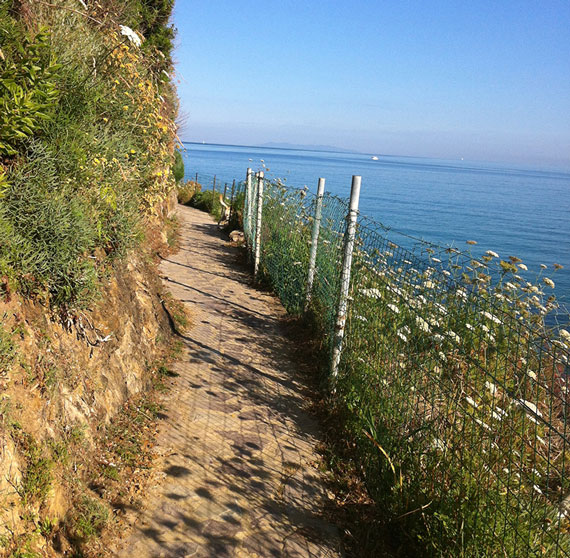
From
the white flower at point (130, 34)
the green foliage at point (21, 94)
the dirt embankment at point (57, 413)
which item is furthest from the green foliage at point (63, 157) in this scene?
the dirt embankment at point (57, 413)

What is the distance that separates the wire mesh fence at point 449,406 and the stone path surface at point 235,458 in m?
0.54

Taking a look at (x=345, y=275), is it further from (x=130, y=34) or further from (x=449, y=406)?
(x=130, y=34)

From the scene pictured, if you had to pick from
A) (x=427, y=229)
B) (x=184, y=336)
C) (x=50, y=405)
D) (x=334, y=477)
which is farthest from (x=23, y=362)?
(x=427, y=229)

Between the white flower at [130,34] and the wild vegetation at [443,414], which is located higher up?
the white flower at [130,34]

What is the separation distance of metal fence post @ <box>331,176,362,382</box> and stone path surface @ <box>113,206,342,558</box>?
660 mm

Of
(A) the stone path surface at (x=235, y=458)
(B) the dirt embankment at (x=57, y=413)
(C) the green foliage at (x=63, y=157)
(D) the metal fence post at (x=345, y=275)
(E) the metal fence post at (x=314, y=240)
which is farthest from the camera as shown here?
(E) the metal fence post at (x=314, y=240)

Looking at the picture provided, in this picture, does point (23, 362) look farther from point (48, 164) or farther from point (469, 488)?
point (469, 488)

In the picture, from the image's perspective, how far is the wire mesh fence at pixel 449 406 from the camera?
2.62 meters

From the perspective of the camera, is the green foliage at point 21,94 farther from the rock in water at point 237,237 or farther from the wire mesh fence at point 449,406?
the rock in water at point 237,237

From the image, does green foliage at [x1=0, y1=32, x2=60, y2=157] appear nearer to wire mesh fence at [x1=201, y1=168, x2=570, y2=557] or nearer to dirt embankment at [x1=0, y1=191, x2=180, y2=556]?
dirt embankment at [x1=0, y1=191, x2=180, y2=556]

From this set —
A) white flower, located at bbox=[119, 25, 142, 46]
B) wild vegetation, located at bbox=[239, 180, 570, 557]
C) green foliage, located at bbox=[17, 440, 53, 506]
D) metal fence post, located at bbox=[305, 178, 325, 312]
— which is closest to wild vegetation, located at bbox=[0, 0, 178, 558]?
green foliage, located at bbox=[17, 440, 53, 506]

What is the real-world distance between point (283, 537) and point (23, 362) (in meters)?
1.98

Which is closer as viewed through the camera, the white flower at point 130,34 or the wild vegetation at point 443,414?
the wild vegetation at point 443,414

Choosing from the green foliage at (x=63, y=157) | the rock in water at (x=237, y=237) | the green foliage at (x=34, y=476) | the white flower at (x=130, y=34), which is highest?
the white flower at (x=130, y=34)
